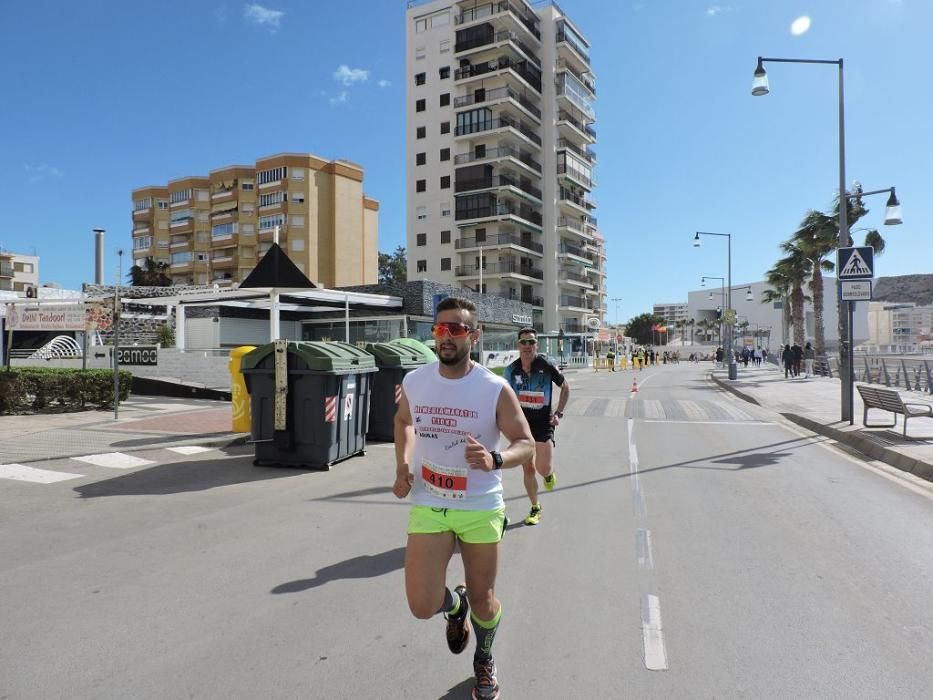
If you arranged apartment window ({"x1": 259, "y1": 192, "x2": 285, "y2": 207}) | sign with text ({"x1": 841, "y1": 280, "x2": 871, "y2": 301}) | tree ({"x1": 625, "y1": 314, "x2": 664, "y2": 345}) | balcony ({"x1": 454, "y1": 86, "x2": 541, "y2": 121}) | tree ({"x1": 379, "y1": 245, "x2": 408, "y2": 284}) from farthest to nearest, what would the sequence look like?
tree ({"x1": 625, "y1": 314, "x2": 664, "y2": 345}) < tree ({"x1": 379, "y1": 245, "x2": 408, "y2": 284}) < apartment window ({"x1": 259, "y1": 192, "x2": 285, "y2": 207}) < balcony ({"x1": 454, "y1": 86, "x2": 541, "y2": 121}) < sign with text ({"x1": 841, "y1": 280, "x2": 871, "y2": 301})

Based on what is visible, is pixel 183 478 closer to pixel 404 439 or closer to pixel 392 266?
pixel 404 439

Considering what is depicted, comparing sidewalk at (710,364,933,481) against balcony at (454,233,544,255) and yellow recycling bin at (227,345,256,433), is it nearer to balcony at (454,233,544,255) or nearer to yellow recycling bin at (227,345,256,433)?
yellow recycling bin at (227,345,256,433)

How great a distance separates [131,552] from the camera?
464 cm

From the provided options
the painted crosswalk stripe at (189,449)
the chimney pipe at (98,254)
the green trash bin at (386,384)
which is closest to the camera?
the painted crosswalk stripe at (189,449)

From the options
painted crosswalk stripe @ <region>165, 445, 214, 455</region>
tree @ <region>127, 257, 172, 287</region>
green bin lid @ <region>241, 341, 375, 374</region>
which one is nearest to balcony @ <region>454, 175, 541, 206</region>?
tree @ <region>127, 257, 172, 287</region>

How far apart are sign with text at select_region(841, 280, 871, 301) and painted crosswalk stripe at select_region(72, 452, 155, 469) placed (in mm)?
12605

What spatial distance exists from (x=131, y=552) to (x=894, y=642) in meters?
5.00

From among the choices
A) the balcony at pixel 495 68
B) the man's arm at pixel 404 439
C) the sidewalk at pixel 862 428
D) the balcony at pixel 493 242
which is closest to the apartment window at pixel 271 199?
the balcony at pixel 493 242

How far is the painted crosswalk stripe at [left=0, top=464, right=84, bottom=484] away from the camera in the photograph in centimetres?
711

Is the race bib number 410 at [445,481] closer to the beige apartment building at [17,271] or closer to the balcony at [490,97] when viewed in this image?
the balcony at [490,97]

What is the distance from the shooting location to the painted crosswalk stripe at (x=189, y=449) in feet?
29.3

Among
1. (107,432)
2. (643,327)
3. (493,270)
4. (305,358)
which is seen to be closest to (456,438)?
(305,358)

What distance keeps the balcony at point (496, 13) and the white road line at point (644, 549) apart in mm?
59268

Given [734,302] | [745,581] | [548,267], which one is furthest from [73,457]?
[734,302]
